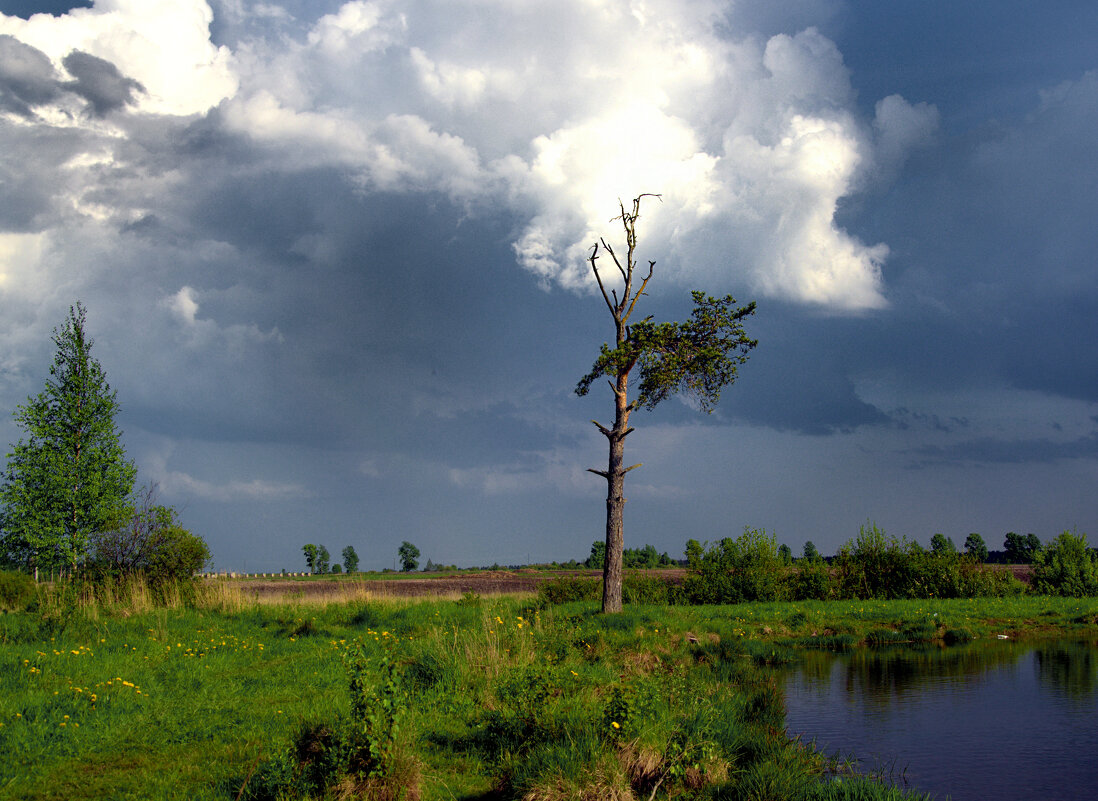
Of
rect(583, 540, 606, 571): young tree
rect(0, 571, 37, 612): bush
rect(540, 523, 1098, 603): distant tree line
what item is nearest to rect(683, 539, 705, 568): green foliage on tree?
rect(540, 523, 1098, 603): distant tree line

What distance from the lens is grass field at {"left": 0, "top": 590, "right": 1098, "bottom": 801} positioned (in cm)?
787

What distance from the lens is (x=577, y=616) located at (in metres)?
21.5

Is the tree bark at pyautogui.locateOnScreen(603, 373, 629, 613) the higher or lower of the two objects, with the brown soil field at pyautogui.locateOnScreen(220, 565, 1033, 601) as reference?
higher

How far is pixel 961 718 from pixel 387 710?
11564mm

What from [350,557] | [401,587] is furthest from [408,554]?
[401,587]

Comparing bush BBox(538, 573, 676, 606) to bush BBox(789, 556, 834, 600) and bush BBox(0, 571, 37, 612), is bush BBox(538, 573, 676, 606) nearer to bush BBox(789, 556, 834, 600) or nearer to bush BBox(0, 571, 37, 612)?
bush BBox(789, 556, 834, 600)

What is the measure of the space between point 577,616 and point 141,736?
13.4m

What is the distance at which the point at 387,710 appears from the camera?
7648 millimetres

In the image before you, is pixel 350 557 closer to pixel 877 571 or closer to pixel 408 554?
pixel 408 554

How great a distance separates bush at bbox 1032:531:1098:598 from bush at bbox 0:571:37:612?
46.3 meters

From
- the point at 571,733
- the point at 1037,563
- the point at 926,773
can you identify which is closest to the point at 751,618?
the point at 926,773

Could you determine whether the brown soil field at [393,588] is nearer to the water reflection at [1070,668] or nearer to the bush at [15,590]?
the bush at [15,590]

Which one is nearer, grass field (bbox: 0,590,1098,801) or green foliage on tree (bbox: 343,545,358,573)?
grass field (bbox: 0,590,1098,801)

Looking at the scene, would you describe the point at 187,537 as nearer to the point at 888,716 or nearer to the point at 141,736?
the point at 141,736
